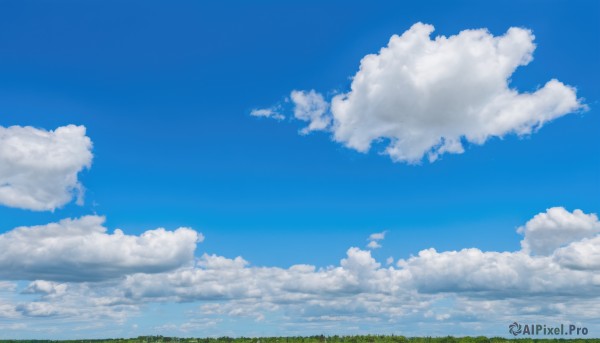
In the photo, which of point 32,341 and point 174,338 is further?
point 32,341

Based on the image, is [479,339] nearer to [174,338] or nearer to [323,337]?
[323,337]

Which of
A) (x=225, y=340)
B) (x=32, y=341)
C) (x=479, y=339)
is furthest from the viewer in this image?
(x=32, y=341)

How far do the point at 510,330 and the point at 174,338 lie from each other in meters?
68.8

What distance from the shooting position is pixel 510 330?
9481 centimetres

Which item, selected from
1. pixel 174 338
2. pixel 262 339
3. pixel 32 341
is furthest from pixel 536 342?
pixel 32 341

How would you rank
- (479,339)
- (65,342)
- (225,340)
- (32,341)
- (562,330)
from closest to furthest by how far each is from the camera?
1. (479,339)
2. (562,330)
3. (225,340)
4. (65,342)
5. (32,341)

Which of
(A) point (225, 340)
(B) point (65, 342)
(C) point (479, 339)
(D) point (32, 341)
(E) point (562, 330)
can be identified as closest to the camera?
(C) point (479, 339)

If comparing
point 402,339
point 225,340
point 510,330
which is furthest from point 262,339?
point 510,330

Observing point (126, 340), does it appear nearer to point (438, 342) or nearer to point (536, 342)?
point (438, 342)

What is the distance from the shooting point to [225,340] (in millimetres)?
105062

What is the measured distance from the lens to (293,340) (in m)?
93.9

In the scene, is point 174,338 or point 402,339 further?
point 174,338

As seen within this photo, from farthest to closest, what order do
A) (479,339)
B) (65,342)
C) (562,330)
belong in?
(65,342), (562,330), (479,339)

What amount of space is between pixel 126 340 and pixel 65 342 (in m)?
36.0
